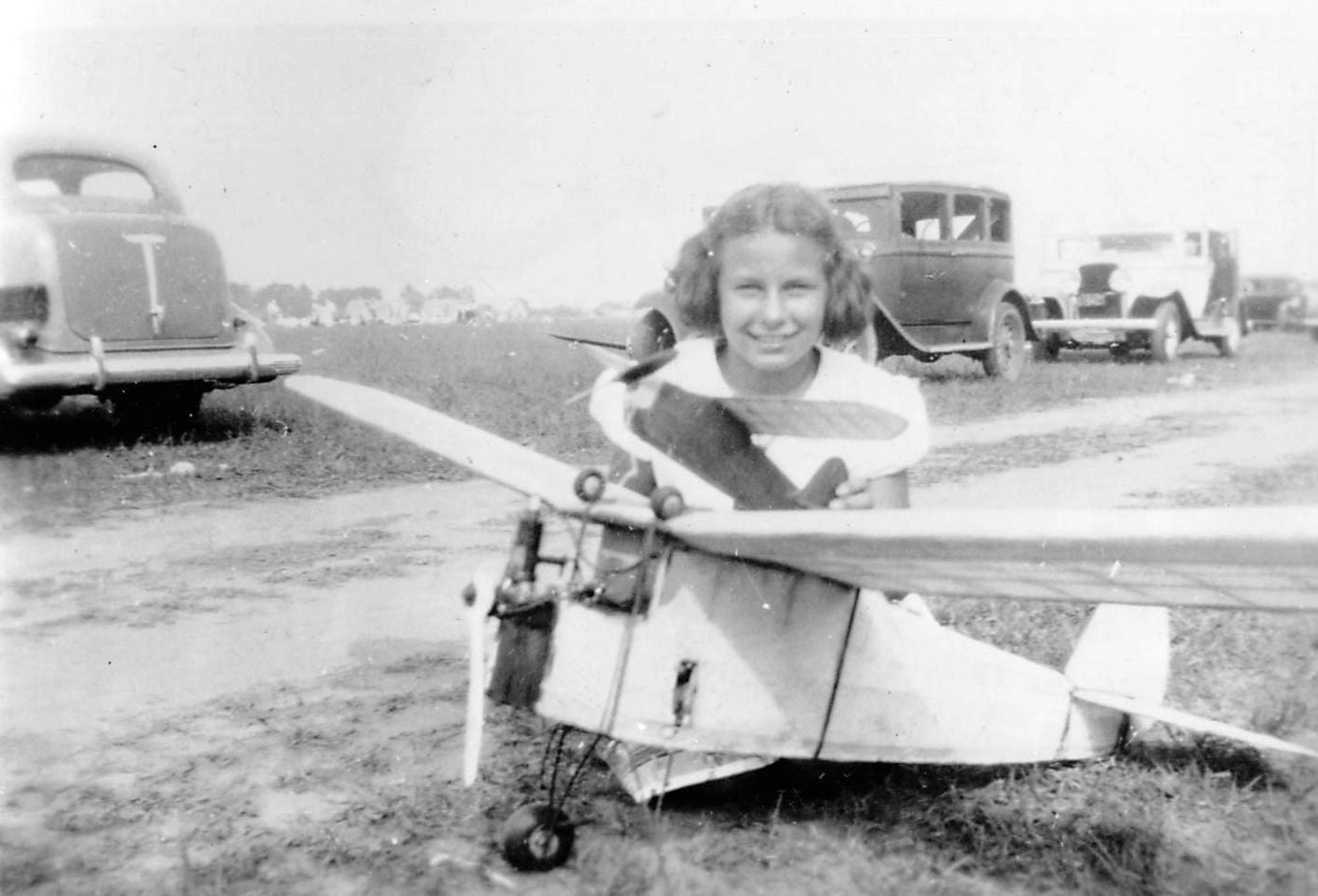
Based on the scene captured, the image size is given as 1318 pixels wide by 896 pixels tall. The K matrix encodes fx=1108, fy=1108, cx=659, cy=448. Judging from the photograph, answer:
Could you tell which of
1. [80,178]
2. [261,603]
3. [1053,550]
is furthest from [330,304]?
[1053,550]

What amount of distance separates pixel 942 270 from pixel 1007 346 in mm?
1529

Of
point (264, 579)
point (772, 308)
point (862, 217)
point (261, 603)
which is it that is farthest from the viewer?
point (862, 217)

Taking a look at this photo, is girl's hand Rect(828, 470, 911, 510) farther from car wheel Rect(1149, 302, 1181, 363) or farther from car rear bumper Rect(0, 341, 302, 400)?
car wheel Rect(1149, 302, 1181, 363)

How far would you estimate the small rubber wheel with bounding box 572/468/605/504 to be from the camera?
207cm

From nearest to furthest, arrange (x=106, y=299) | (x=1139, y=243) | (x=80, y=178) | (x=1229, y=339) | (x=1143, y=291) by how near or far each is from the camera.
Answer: (x=106, y=299)
(x=80, y=178)
(x=1143, y=291)
(x=1229, y=339)
(x=1139, y=243)

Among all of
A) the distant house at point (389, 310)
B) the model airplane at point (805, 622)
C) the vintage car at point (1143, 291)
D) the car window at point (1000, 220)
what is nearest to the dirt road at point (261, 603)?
the model airplane at point (805, 622)

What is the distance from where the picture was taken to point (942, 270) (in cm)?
1225

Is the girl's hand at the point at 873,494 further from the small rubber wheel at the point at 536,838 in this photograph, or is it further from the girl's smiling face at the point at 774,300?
the small rubber wheel at the point at 536,838

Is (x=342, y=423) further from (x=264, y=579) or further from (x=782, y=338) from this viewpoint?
(x=782, y=338)

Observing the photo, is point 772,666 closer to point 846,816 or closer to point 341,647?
point 846,816

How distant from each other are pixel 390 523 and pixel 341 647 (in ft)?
6.03

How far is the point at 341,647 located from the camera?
358 centimetres

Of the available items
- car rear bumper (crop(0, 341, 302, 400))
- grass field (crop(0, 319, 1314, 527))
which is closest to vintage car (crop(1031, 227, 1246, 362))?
grass field (crop(0, 319, 1314, 527))

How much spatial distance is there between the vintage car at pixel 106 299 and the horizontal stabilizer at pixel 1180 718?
20.4 ft
